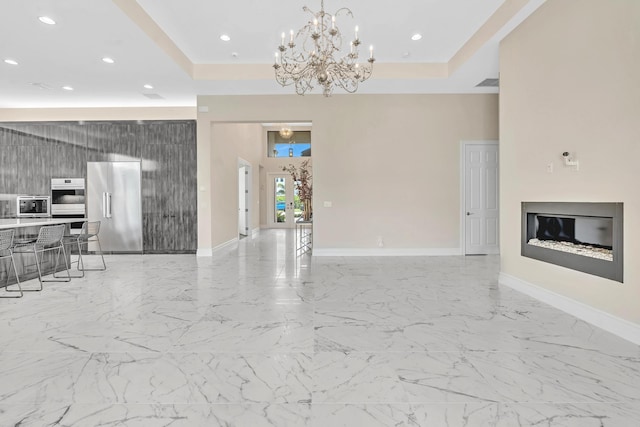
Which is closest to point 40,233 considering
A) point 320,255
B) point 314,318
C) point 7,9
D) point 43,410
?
point 7,9

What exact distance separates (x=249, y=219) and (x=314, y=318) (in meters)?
7.97

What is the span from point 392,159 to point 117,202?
5616mm

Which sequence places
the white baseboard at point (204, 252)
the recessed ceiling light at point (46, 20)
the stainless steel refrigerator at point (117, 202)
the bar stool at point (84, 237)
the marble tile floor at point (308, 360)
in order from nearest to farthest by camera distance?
the marble tile floor at point (308, 360) < the recessed ceiling light at point (46, 20) < the bar stool at point (84, 237) < the white baseboard at point (204, 252) < the stainless steel refrigerator at point (117, 202)

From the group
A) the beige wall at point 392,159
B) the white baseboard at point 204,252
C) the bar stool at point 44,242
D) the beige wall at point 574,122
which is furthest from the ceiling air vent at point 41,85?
the beige wall at point 574,122

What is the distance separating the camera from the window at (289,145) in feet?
44.0

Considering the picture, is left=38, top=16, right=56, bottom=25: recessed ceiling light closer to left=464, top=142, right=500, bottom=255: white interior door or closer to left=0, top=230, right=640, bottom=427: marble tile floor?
left=0, top=230, right=640, bottom=427: marble tile floor

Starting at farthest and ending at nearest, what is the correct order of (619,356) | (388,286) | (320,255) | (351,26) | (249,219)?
(249,219) < (320,255) < (351,26) < (388,286) < (619,356)

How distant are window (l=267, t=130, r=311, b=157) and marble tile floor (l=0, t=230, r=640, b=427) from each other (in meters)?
9.75

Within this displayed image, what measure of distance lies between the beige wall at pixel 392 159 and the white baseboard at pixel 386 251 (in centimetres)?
8

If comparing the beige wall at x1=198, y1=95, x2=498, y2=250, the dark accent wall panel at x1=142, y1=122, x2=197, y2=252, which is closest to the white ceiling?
the beige wall at x1=198, y1=95, x2=498, y2=250

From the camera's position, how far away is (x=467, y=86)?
6.26 m

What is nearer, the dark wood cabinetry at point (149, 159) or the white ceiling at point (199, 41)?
the white ceiling at point (199, 41)

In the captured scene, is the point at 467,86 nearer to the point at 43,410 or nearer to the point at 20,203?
the point at 43,410

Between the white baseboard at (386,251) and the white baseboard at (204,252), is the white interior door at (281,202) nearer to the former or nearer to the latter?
the white baseboard at (204,252)
